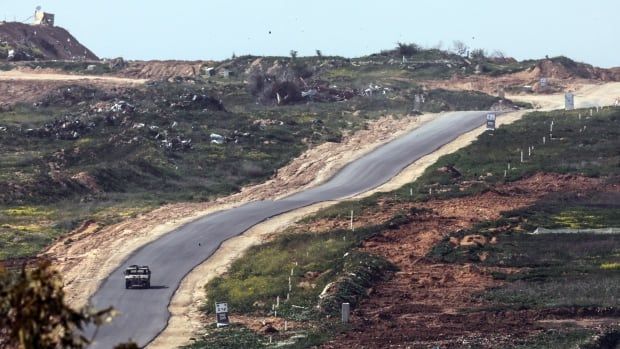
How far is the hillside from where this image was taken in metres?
118

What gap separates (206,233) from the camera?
5259 centimetres

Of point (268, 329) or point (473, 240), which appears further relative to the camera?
point (473, 240)

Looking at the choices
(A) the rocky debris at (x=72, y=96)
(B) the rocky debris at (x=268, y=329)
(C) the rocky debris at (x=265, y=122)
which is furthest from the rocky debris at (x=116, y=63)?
(B) the rocky debris at (x=268, y=329)

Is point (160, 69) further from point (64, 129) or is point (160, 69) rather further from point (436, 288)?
point (436, 288)

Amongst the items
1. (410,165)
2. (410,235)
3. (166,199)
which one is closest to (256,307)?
(410,235)

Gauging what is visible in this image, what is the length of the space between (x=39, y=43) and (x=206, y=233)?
8240 cm

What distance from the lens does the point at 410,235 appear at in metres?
51.2

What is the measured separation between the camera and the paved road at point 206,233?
124 feet

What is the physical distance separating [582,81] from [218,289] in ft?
233

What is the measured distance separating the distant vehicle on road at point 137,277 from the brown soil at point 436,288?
7.41 m

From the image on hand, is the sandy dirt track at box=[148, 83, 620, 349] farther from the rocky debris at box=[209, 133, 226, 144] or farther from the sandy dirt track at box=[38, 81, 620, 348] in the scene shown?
the rocky debris at box=[209, 133, 226, 144]

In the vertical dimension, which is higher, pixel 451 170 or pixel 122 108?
pixel 122 108

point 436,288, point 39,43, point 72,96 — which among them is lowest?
point 436,288

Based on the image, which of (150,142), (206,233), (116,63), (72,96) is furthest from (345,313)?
(116,63)
